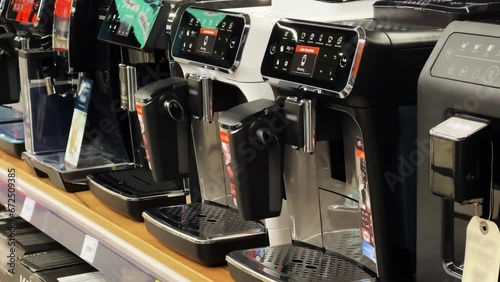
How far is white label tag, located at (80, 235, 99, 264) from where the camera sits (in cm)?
226

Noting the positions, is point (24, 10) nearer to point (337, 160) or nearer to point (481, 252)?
point (337, 160)

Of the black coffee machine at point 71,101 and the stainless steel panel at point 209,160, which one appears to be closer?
the stainless steel panel at point 209,160

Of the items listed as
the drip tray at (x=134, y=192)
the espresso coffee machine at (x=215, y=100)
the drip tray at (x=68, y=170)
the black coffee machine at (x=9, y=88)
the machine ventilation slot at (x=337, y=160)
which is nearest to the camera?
the machine ventilation slot at (x=337, y=160)

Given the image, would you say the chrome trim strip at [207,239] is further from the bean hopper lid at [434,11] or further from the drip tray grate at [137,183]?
the bean hopper lid at [434,11]

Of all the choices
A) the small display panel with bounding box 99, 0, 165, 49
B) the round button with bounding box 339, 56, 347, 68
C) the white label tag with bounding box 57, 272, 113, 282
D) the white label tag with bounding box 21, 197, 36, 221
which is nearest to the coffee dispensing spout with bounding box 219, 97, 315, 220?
the round button with bounding box 339, 56, 347, 68

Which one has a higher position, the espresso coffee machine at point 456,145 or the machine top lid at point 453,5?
the machine top lid at point 453,5

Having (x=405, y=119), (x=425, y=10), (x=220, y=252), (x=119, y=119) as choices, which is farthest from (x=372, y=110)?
(x=119, y=119)

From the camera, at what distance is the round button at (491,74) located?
1176 mm

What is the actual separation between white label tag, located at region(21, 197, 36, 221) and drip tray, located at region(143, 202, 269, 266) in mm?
738

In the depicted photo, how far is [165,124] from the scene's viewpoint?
196 centimetres

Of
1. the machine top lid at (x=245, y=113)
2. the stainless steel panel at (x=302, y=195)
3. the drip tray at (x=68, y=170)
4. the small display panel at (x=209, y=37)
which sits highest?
the small display panel at (x=209, y=37)

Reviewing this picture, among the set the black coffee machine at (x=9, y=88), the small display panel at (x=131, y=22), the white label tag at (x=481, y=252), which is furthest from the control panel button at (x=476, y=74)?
the black coffee machine at (x=9, y=88)

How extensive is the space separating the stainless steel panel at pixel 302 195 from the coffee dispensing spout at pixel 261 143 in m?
0.07

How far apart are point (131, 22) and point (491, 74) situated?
3.95 ft
